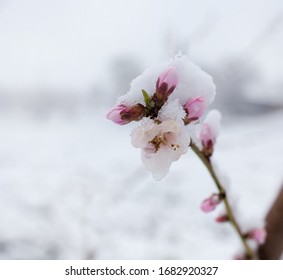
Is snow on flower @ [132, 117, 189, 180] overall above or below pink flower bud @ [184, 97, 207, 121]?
below

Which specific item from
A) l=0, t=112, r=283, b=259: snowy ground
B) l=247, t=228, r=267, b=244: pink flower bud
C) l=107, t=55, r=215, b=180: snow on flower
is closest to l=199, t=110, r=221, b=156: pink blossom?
l=107, t=55, r=215, b=180: snow on flower

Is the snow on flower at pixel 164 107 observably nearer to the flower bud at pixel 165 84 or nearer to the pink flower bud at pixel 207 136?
the flower bud at pixel 165 84

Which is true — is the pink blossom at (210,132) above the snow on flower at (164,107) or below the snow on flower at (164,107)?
above

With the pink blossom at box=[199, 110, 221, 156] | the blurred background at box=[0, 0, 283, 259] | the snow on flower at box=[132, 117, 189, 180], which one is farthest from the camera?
the blurred background at box=[0, 0, 283, 259]

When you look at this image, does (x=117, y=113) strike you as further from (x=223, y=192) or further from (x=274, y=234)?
(x=274, y=234)

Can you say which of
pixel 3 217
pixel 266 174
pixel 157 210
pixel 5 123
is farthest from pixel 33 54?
pixel 266 174

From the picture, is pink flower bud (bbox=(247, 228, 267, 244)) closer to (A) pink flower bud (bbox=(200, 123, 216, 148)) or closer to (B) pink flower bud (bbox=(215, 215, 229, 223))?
(B) pink flower bud (bbox=(215, 215, 229, 223))

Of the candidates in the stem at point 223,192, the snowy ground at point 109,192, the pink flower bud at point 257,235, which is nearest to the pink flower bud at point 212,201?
the stem at point 223,192
